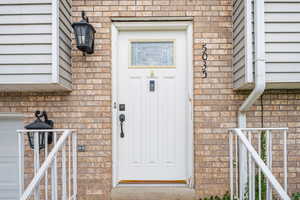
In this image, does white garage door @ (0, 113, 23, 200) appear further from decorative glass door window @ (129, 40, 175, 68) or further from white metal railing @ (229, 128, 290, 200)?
white metal railing @ (229, 128, 290, 200)

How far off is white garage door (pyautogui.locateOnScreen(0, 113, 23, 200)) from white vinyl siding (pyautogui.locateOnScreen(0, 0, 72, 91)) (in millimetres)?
799

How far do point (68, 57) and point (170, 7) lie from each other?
1.37 meters

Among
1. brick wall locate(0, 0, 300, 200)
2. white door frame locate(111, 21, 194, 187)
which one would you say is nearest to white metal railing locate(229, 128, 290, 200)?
brick wall locate(0, 0, 300, 200)

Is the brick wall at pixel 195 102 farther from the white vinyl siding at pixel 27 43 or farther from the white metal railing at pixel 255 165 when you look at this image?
the white vinyl siding at pixel 27 43

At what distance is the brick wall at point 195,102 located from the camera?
10.5ft

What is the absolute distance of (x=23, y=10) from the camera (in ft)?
9.20

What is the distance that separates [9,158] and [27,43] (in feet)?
5.01

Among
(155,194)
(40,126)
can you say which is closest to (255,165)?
(155,194)

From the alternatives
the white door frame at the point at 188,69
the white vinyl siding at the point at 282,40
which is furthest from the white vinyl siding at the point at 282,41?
the white door frame at the point at 188,69

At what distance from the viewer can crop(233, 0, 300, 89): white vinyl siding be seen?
274cm

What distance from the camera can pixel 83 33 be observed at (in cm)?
301

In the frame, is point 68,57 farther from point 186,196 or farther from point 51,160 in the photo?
point 186,196

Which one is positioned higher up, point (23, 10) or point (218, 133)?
point (23, 10)

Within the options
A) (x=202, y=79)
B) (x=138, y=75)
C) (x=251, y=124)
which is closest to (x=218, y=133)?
(x=251, y=124)
